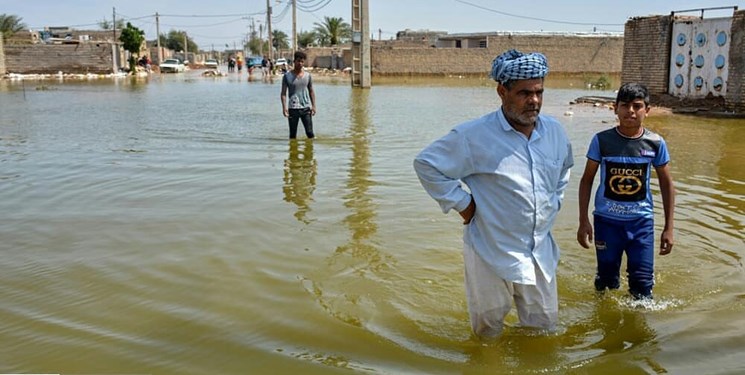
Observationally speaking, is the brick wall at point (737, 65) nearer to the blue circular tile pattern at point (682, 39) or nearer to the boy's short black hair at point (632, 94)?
the blue circular tile pattern at point (682, 39)

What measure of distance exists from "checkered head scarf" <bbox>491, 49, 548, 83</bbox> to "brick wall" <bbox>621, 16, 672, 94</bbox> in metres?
15.8

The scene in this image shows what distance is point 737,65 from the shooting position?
48.7 ft

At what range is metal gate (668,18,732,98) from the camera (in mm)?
15312

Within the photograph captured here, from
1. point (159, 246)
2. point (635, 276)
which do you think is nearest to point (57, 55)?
point (159, 246)

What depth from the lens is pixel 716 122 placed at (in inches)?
550

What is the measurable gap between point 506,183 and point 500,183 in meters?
0.03

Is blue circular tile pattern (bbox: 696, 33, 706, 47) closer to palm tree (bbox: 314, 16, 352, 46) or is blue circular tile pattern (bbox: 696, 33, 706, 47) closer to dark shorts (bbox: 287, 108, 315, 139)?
dark shorts (bbox: 287, 108, 315, 139)

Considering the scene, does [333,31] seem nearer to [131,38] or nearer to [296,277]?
[131,38]

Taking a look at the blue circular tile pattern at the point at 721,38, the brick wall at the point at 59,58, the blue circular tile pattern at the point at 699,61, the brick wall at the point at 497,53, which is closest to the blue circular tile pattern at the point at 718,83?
the blue circular tile pattern at the point at 699,61

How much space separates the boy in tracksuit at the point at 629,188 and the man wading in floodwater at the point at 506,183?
762mm

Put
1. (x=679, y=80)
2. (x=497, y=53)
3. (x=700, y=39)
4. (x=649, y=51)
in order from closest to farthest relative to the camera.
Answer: (x=700, y=39) → (x=679, y=80) → (x=649, y=51) → (x=497, y=53)

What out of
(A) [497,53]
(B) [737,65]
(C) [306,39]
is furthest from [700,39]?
(C) [306,39]

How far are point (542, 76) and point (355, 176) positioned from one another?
552 cm

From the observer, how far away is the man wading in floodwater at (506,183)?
3018mm
